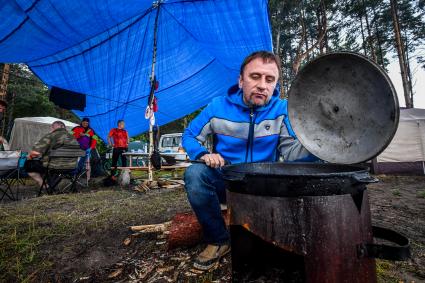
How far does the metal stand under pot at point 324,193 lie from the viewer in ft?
3.52

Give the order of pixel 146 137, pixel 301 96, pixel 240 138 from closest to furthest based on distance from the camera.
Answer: pixel 301 96 → pixel 240 138 → pixel 146 137

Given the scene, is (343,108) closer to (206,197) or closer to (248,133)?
(248,133)

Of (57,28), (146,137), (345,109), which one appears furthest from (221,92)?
(146,137)

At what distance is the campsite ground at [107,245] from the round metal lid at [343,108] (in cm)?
104

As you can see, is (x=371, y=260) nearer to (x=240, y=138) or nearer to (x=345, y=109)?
(x=345, y=109)

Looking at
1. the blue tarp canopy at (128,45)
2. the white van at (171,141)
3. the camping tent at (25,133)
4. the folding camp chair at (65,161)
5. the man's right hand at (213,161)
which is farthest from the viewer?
the white van at (171,141)

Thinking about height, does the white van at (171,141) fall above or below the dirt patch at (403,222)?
above

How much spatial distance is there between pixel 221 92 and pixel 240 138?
23.7ft

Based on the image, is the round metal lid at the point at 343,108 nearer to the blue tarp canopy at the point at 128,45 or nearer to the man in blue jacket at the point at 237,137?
the man in blue jacket at the point at 237,137

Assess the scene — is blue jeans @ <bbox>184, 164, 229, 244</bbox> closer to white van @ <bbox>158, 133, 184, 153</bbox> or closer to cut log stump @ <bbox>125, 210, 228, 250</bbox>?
cut log stump @ <bbox>125, 210, 228, 250</bbox>

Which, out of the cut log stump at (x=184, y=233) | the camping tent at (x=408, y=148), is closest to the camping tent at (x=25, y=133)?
the cut log stump at (x=184, y=233)

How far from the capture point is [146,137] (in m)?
28.1

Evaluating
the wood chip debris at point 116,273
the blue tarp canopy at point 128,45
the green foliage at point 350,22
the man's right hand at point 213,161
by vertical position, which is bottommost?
the wood chip debris at point 116,273

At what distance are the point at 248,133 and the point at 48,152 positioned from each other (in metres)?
5.30
